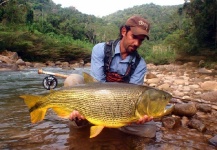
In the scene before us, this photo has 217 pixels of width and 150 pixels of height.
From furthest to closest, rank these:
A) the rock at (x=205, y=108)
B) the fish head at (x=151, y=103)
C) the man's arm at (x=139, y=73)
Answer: the rock at (x=205, y=108) → the man's arm at (x=139, y=73) → the fish head at (x=151, y=103)

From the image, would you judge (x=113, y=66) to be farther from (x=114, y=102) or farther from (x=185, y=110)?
(x=185, y=110)

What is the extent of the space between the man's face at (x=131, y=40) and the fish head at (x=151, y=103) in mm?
981

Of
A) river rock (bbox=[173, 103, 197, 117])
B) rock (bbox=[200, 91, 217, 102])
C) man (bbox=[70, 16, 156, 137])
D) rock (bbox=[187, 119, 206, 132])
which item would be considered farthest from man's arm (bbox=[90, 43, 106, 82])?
rock (bbox=[200, 91, 217, 102])

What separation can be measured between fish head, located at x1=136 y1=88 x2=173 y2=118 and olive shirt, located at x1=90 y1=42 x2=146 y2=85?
1079 mm

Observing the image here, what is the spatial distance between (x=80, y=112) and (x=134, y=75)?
1362 millimetres

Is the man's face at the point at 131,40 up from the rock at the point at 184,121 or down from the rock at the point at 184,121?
up

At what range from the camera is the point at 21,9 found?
102ft

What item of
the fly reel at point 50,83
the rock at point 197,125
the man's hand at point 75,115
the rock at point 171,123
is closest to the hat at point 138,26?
the man's hand at point 75,115

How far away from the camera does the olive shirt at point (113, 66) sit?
3.73m

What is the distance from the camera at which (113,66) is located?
3.88 meters

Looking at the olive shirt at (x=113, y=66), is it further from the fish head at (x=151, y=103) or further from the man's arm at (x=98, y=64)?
the fish head at (x=151, y=103)

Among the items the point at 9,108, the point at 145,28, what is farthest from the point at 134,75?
the point at 9,108

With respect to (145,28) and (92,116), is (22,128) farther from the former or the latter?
(145,28)

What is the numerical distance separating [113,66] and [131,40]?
21.7 inches
